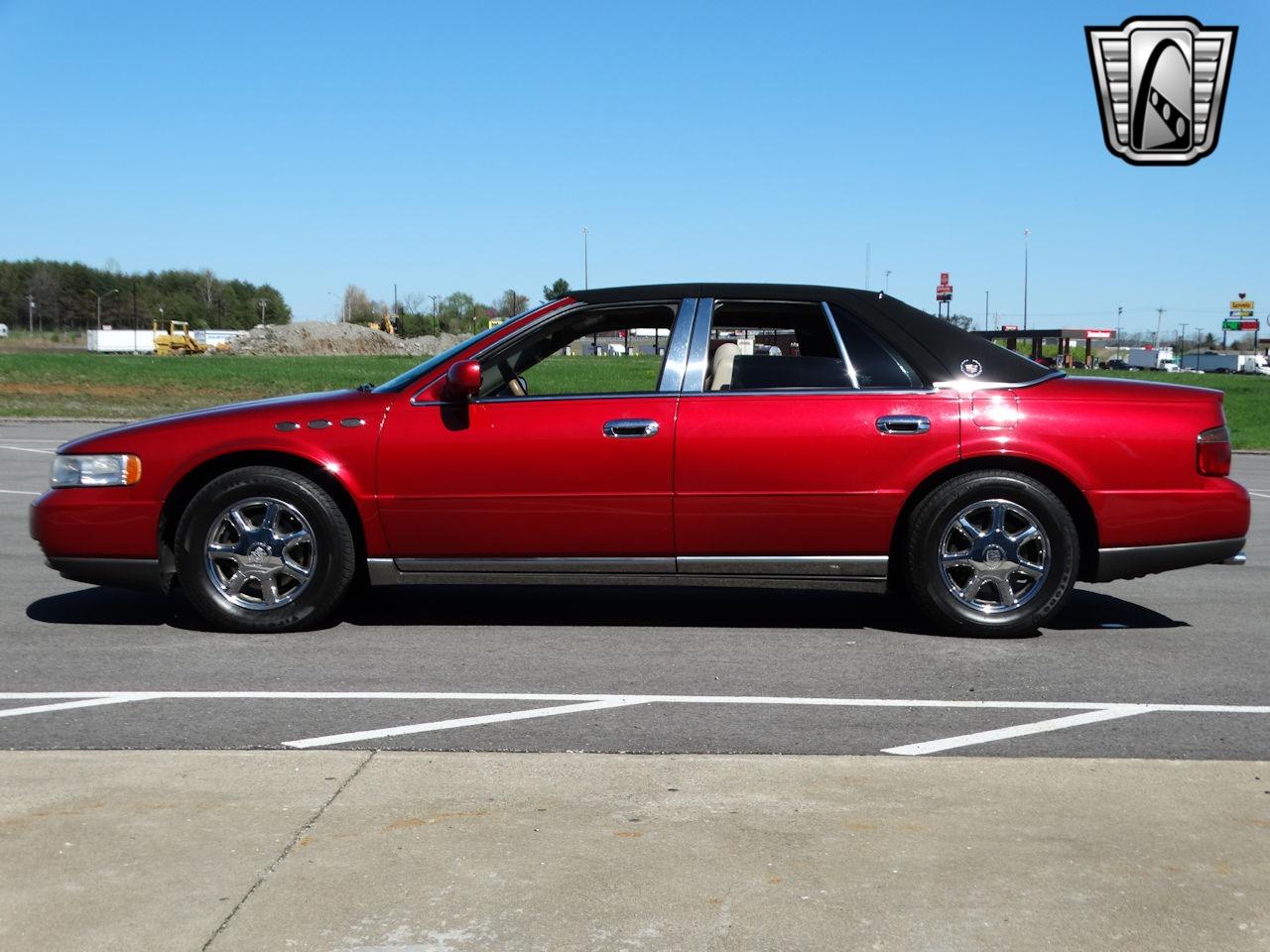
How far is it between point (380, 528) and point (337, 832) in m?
2.83

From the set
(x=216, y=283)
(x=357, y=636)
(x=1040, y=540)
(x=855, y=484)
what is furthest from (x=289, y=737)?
(x=216, y=283)

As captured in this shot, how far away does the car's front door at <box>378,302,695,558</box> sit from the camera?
6160 millimetres

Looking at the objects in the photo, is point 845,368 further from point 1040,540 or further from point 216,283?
point 216,283

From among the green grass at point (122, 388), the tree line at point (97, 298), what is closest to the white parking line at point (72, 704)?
the green grass at point (122, 388)

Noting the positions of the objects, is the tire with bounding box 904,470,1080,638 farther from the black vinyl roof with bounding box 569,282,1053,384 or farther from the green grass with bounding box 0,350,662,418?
the green grass with bounding box 0,350,662,418

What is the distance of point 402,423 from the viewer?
624cm

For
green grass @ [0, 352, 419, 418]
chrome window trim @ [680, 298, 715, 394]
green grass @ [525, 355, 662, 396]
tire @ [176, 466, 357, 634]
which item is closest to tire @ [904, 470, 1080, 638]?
chrome window trim @ [680, 298, 715, 394]

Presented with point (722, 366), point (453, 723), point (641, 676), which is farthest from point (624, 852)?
point (722, 366)

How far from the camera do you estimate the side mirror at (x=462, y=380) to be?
A: 240 inches

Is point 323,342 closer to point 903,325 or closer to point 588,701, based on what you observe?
point 903,325

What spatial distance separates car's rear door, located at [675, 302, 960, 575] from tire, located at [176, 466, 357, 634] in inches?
63.1

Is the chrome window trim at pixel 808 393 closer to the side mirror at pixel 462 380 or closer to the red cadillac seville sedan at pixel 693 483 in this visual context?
the red cadillac seville sedan at pixel 693 483

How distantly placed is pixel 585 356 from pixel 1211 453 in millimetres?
2920

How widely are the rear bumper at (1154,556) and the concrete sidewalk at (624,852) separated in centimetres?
209
